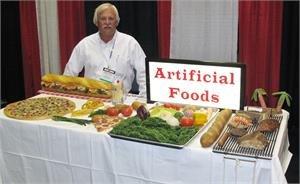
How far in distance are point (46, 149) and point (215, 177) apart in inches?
38.0

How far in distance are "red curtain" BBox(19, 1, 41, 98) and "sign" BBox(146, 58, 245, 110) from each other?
273cm

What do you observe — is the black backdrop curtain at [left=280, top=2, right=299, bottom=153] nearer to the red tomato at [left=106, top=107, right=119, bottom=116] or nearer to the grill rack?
the grill rack

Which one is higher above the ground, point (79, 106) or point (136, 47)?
point (136, 47)

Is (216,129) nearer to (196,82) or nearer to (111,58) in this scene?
(196,82)

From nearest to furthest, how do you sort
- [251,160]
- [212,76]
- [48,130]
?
[251,160] → [212,76] → [48,130]

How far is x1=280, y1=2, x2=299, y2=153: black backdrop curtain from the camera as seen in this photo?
3434 millimetres

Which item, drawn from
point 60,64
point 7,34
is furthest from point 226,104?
point 7,34

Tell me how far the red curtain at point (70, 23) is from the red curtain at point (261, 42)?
1.71 m

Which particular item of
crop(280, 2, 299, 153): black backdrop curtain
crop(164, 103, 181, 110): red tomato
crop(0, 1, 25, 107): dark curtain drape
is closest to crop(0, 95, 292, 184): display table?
crop(164, 103, 181, 110): red tomato

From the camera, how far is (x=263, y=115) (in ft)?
→ 7.07

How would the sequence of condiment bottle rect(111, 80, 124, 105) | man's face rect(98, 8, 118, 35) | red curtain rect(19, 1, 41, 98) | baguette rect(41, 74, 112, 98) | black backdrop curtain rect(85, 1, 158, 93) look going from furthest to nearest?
red curtain rect(19, 1, 41, 98) < black backdrop curtain rect(85, 1, 158, 93) < man's face rect(98, 8, 118, 35) < baguette rect(41, 74, 112, 98) < condiment bottle rect(111, 80, 124, 105)

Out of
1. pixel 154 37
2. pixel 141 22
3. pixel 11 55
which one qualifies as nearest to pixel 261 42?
pixel 154 37

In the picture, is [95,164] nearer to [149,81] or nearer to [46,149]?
[46,149]

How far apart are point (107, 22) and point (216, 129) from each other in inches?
59.2
